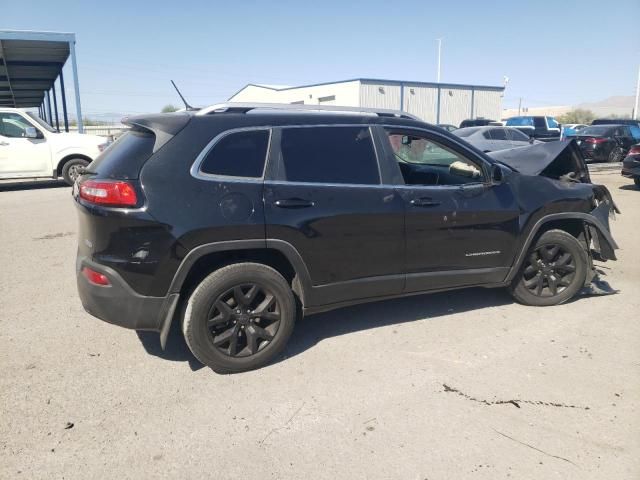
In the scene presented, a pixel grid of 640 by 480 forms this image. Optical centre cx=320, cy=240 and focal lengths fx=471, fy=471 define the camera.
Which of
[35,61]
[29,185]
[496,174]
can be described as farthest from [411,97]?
[496,174]

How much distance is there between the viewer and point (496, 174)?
160 inches

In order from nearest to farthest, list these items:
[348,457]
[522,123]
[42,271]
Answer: [348,457] < [42,271] < [522,123]

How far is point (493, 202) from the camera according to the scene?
13.4ft

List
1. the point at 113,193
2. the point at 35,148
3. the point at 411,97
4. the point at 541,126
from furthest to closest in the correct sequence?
1. the point at 411,97
2. the point at 541,126
3. the point at 35,148
4. the point at 113,193

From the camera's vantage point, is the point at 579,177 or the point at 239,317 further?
the point at 579,177

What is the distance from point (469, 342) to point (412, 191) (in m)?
1.30

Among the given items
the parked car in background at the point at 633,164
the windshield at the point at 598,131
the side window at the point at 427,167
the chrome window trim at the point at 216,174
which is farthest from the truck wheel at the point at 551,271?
the windshield at the point at 598,131

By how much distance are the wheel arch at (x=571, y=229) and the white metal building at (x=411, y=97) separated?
33733 millimetres

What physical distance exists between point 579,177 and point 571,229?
590mm

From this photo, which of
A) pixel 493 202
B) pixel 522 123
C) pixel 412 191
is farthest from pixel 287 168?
pixel 522 123

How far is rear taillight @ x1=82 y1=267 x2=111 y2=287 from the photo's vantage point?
10.2ft

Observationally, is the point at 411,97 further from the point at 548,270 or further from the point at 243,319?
the point at 243,319

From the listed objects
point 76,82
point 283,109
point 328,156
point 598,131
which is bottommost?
point 328,156

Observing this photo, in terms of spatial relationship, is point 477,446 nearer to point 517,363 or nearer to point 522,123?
point 517,363
